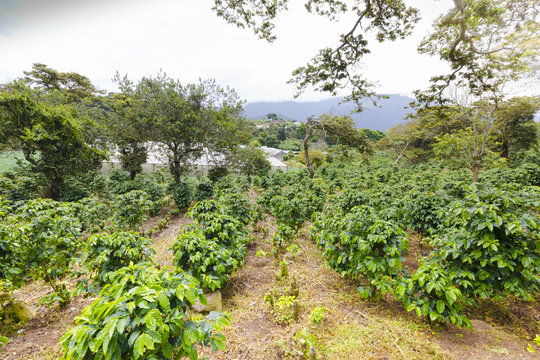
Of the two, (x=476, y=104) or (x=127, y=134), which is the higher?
(x=476, y=104)

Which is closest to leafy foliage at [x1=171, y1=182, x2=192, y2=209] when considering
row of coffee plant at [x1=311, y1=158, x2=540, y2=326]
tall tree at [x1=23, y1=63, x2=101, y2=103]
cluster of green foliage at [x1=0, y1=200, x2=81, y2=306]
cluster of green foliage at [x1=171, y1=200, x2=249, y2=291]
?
cluster of green foliage at [x1=0, y1=200, x2=81, y2=306]

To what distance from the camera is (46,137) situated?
338 inches

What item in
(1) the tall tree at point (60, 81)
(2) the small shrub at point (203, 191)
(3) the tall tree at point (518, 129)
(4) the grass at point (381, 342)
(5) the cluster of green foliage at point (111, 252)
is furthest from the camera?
(1) the tall tree at point (60, 81)

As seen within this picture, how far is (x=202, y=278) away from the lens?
3.83m

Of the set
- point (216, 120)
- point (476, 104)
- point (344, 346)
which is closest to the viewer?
point (344, 346)

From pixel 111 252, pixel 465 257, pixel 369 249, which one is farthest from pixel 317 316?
pixel 111 252

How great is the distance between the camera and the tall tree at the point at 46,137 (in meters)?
8.45

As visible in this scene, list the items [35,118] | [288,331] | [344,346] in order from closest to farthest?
[344,346], [288,331], [35,118]

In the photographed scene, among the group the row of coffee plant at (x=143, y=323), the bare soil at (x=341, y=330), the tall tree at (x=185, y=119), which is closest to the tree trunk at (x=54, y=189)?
the tall tree at (x=185, y=119)

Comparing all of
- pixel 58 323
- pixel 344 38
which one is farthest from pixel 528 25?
pixel 58 323

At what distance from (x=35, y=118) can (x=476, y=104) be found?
2239 centimetres

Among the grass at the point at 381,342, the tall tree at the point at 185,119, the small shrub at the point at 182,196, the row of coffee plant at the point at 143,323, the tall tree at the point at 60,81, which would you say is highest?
the tall tree at the point at 60,81

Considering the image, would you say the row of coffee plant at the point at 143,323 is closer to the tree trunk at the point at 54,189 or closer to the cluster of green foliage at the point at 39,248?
the cluster of green foliage at the point at 39,248

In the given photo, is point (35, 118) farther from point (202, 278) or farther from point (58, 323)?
point (202, 278)
